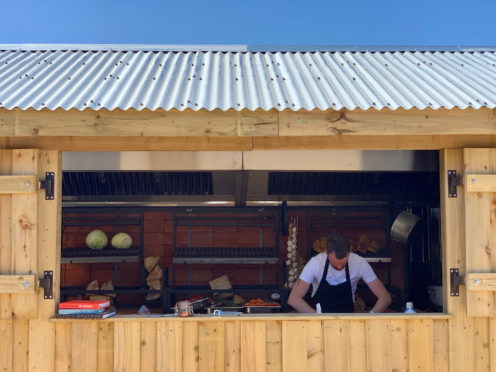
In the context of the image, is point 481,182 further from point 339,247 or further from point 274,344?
point 274,344

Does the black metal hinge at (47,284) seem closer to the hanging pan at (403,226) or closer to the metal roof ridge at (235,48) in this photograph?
the metal roof ridge at (235,48)

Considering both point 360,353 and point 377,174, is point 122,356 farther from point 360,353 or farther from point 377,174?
point 377,174

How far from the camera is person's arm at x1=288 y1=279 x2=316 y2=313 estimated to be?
5975 mm

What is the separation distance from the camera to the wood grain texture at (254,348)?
15.6 ft

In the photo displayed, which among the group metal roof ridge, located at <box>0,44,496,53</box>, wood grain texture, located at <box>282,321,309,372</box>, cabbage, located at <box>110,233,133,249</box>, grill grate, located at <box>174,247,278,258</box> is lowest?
wood grain texture, located at <box>282,321,309,372</box>

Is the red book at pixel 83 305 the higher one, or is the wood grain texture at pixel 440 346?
the red book at pixel 83 305

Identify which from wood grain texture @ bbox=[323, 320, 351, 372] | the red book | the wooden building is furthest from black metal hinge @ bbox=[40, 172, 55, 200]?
wood grain texture @ bbox=[323, 320, 351, 372]

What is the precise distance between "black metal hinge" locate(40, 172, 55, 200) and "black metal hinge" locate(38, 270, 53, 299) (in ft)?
2.02

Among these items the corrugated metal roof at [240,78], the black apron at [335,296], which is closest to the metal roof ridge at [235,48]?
the corrugated metal roof at [240,78]

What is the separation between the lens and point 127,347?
4.74m

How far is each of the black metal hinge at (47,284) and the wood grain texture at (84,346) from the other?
317 mm

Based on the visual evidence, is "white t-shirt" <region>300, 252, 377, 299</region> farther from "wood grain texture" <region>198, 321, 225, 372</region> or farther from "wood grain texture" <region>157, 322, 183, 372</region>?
"wood grain texture" <region>157, 322, 183, 372</region>

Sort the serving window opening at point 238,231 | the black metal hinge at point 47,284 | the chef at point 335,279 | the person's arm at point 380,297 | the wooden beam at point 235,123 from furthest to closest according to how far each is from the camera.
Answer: the serving window opening at point 238,231 < the chef at point 335,279 < the person's arm at point 380,297 < the black metal hinge at point 47,284 < the wooden beam at point 235,123

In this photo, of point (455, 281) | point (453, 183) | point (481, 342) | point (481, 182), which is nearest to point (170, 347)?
point (455, 281)
